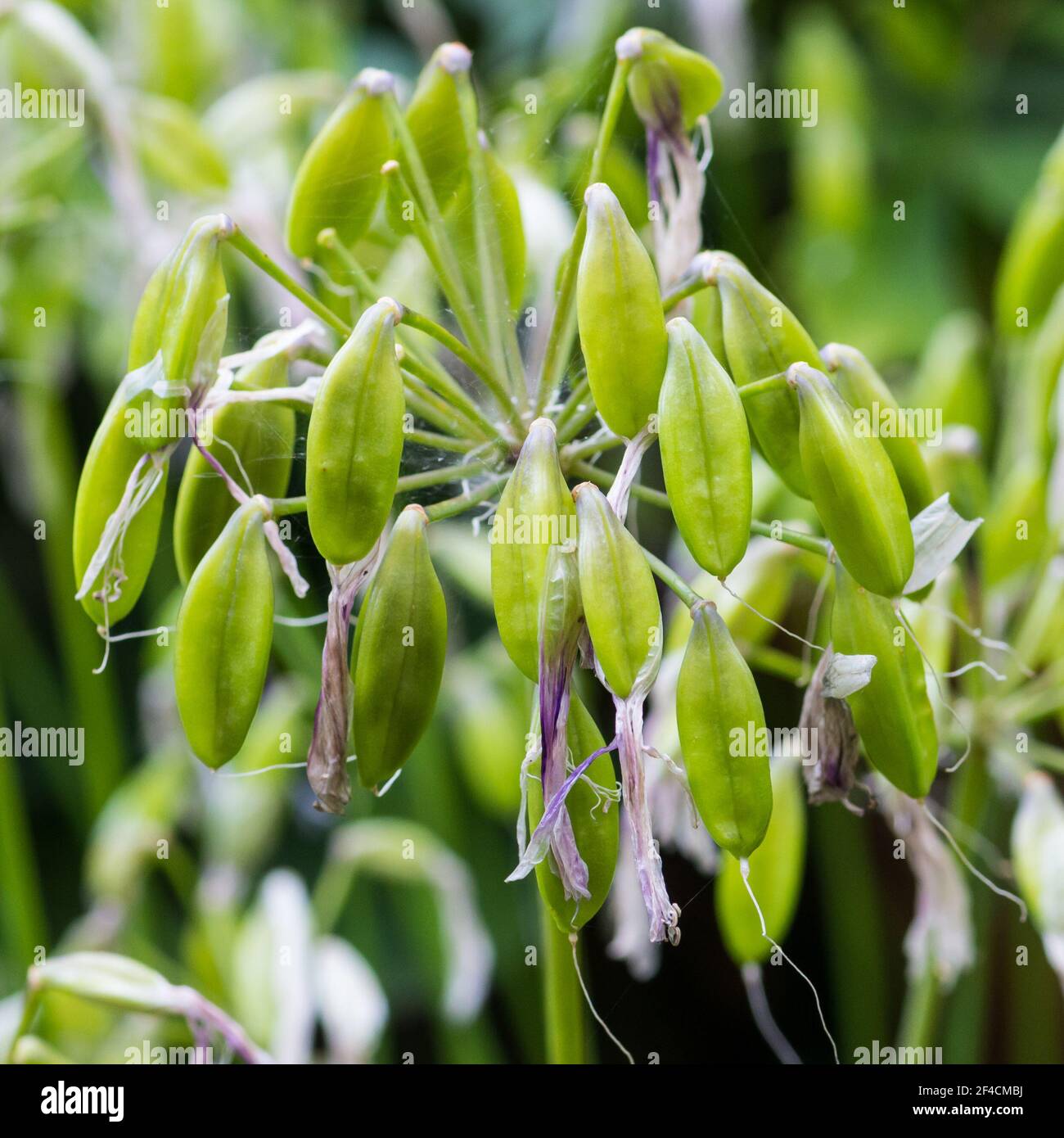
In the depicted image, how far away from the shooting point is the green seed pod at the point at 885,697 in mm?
304

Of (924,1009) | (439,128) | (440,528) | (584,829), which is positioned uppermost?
(439,128)

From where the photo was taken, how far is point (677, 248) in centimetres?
38

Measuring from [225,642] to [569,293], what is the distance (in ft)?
0.46

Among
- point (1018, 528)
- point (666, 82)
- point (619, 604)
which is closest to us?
point (619, 604)

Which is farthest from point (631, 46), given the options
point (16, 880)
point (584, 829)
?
point (16, 880)

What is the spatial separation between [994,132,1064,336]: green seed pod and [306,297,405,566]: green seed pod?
13.5 inches

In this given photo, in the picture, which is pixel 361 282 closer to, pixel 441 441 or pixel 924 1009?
pixel 441 441

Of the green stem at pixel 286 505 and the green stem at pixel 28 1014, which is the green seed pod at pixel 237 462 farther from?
the green stem at pixel 28 1014

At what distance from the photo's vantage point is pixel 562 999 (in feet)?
1.18

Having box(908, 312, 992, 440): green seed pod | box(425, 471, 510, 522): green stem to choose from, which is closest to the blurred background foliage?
box(908, 312, 992, 440): green seed pod

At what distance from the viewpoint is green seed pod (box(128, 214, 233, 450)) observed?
30cm

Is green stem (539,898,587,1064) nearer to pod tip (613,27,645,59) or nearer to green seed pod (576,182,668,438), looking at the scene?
green seed pod (576,182,668,438)

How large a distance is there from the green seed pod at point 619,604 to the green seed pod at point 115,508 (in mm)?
119
